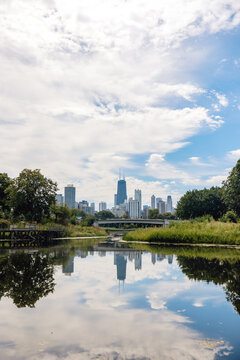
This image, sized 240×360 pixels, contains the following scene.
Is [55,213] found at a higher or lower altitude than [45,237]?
higher

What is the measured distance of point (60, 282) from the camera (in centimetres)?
1502

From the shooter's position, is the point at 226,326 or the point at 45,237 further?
the point at 45,237

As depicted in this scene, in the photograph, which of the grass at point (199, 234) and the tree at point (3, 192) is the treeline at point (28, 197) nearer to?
the tree at point (3, 192)

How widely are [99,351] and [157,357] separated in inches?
53.3

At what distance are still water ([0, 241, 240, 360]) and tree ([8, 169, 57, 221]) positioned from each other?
53310mm

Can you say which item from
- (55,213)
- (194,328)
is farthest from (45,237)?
(194,328)

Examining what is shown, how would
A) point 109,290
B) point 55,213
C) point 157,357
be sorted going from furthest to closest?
point 55,213 → point 109,290 → point 157,357

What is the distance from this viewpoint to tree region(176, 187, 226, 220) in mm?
104312

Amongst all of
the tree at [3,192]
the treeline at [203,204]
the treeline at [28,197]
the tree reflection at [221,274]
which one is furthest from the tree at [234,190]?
the tree at [3,192]

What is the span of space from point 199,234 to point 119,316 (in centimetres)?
3210

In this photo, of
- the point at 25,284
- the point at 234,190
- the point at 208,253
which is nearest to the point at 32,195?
the point at 234,190

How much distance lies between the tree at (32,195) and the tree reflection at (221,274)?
175 feet

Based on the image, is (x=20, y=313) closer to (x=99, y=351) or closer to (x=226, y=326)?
(x=99, y=351)

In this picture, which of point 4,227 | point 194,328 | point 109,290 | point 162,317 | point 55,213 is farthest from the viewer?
point 55,213
